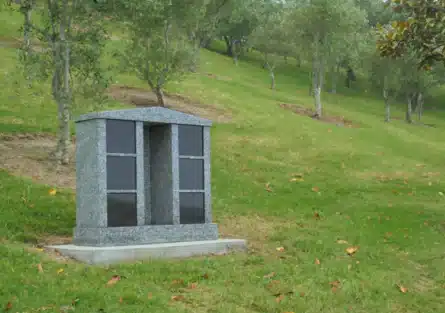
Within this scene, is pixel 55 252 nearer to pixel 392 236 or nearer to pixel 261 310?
Result: pixel 261 310

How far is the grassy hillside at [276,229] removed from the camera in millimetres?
12703

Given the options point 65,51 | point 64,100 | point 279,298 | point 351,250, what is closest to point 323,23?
point 65,51

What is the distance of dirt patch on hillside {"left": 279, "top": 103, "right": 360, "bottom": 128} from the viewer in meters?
51.5

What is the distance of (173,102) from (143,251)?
2980 cm

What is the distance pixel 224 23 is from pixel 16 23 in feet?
130

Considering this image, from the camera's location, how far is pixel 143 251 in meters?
15.5

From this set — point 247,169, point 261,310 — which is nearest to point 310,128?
point 247,169

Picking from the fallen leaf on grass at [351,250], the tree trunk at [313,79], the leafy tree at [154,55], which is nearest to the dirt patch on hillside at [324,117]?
the tree trunk at [313,79]

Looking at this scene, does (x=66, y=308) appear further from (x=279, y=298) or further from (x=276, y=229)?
(x=276, y=229)

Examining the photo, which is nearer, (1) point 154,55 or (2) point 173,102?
(1) point 154,55

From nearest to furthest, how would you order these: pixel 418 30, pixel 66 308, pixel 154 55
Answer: pixel 66 308 < pixel 418 30 < pixel 154 55

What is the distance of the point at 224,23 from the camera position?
3797 inches

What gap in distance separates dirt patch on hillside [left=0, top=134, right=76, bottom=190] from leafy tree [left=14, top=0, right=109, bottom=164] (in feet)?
2.10

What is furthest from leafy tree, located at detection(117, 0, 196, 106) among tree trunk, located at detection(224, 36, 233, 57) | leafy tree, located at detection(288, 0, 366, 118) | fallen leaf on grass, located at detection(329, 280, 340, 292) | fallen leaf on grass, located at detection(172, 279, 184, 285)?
tree trunk, located at detection(224, 36, 233, 57)
